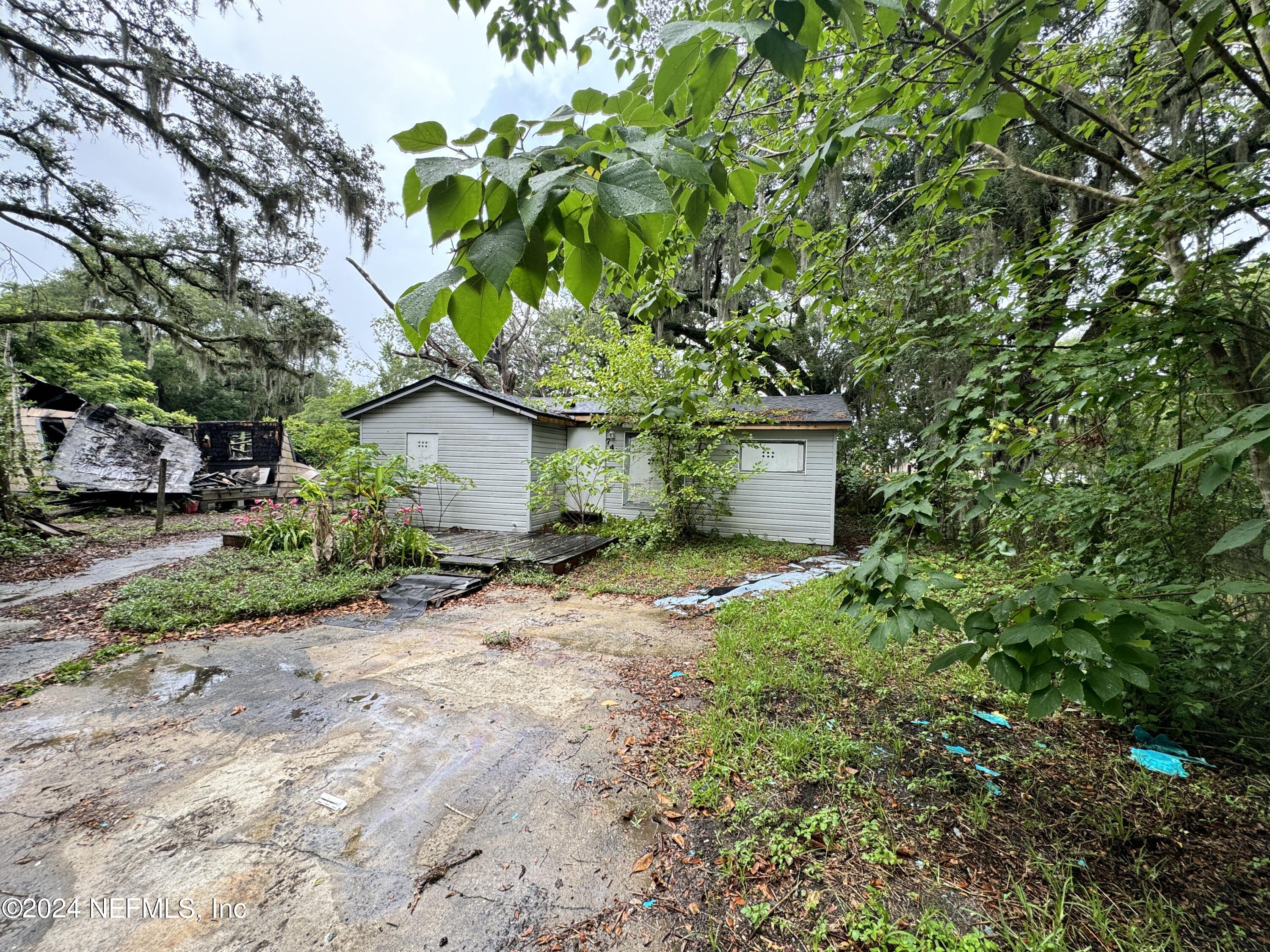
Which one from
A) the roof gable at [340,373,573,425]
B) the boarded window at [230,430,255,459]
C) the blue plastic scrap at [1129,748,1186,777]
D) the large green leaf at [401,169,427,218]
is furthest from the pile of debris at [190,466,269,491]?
the blue plastic scrap at [1129,748,1186,777]

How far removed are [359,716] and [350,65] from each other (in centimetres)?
635

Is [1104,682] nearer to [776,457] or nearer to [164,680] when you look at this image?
[164,680]

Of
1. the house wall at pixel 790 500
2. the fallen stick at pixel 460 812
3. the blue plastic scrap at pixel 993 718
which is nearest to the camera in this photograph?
the fallen stick at pixel 460 812

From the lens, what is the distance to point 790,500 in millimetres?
9344

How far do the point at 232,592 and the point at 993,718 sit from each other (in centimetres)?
688

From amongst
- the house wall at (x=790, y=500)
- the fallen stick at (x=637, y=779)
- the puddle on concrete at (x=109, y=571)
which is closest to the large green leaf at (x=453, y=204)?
the fallen stick at (x=637, y=779)

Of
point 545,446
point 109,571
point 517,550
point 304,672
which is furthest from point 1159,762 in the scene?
point 109,571

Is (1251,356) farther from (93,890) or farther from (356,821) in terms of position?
(93,890)

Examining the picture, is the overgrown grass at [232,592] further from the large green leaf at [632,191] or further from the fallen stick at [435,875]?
the large green leaf at [632,191]

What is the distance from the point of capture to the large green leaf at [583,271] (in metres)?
0.76

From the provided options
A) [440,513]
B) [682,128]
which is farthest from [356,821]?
[440,513]

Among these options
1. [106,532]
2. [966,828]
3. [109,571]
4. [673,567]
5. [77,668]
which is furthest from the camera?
[106,532]

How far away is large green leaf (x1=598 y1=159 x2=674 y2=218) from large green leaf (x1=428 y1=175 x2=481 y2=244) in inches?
7.7

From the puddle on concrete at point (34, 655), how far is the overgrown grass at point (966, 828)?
4731 millimetres
